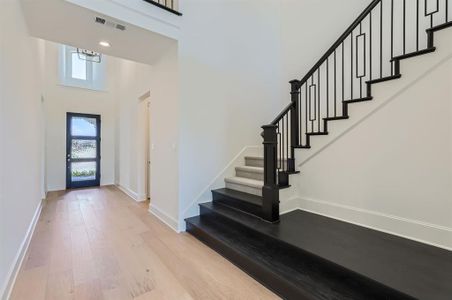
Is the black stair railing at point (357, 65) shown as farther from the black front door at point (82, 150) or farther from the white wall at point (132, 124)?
the black front door at point (82, 150)

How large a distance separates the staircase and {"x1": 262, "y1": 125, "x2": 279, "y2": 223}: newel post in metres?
0.01

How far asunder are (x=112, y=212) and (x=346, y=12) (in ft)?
17.2

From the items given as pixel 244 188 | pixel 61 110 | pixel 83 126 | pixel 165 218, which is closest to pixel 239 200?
pixel 244 188

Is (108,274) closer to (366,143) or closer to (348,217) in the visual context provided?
(348,217)

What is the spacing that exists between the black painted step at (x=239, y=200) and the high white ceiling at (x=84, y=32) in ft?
7.66

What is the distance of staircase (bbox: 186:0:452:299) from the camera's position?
1.54 meters

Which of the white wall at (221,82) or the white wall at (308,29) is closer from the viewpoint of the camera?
the white wall at (221,82)

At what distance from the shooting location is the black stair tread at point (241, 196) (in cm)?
279

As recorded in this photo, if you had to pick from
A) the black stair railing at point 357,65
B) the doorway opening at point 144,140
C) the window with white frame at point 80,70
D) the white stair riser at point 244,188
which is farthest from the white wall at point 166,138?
the window with white frame at point 80,70

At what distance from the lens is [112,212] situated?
4.02 meters

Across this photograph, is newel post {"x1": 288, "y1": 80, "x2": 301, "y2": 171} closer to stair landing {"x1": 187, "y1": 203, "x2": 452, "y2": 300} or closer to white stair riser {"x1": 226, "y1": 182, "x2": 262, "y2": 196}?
white stair riser {"x1": 226, "y1": 182, "x2": 262, "y2": 196}

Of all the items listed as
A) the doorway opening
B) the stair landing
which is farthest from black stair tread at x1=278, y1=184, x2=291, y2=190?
the doorway opening

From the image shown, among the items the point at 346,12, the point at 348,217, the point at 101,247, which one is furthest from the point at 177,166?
the point at 346,12

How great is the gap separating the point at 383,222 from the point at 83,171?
301 inches
